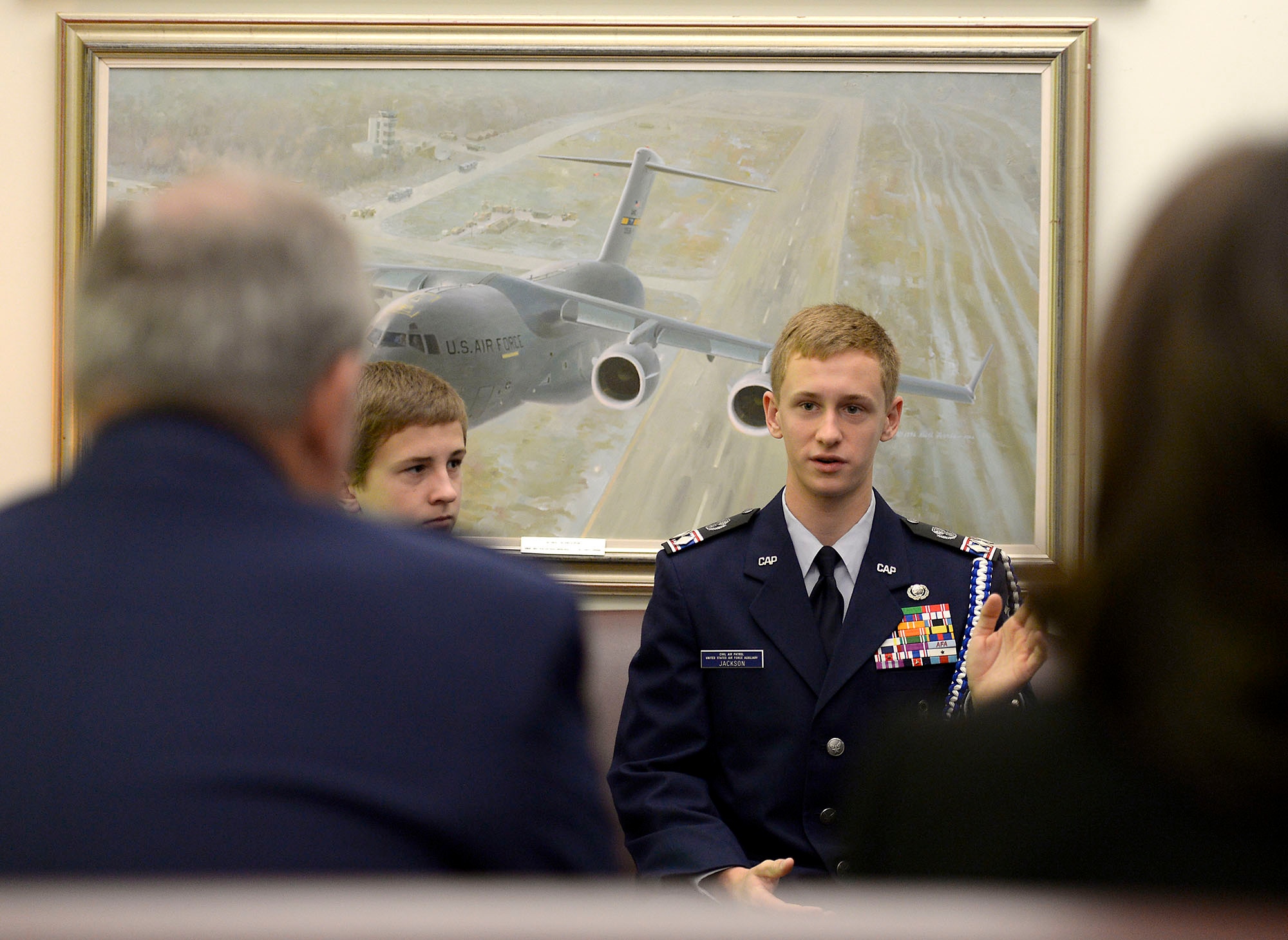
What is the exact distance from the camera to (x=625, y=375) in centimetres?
254

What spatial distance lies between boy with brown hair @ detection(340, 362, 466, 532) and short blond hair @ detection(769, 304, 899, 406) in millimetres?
647

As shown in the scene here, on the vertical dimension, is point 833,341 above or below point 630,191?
below

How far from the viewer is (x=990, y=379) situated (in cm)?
247

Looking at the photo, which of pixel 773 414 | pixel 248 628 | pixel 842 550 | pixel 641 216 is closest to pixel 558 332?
pixel 641 216

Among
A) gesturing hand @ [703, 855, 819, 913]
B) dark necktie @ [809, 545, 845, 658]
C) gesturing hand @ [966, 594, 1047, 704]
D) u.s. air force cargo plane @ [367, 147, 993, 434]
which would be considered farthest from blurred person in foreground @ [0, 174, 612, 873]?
u.s. air force cargo plane @ [367, 147, 993, 434]

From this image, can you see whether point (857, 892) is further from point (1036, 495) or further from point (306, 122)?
point (306, 122)

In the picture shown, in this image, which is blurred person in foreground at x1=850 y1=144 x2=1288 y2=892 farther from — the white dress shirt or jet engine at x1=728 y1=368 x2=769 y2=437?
jet engine at x1=728 y1=368 x2=769 y2=437

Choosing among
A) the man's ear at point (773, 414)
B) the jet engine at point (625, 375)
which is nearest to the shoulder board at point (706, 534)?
the man's ear at point (773, 414)

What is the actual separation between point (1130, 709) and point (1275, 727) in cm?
7

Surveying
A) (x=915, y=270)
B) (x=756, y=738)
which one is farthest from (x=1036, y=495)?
(x=756, y=738)

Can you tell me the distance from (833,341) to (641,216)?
841 mm

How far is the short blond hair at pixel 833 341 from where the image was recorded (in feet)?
6.15

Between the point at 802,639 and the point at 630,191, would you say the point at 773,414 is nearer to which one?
the point at 802,639

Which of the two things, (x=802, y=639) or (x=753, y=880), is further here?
(x=802, y=639)
